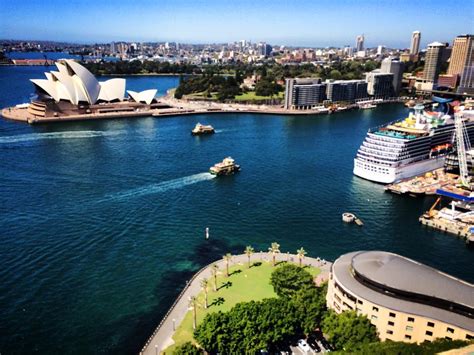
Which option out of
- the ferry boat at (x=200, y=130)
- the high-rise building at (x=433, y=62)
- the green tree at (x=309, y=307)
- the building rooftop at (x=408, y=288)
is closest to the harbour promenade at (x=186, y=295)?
the green tree at (x=309, y=307)

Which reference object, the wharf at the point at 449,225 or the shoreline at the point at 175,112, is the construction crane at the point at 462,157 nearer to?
the wharf at the point at 449,225

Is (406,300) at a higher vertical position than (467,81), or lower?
lower

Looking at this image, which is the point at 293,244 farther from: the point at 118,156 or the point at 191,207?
the point at 118,156

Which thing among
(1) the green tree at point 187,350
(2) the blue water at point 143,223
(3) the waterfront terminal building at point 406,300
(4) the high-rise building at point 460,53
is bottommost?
(2) the blue water at point 143,223

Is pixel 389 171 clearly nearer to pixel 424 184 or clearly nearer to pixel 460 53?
pixel 424 184

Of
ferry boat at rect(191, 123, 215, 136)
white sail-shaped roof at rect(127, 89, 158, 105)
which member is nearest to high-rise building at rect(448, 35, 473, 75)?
white sail-shaped roof at rect(127, 89, 158, 105)

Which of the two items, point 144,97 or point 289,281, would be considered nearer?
point 289,281

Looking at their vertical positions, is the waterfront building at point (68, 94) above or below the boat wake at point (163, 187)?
above

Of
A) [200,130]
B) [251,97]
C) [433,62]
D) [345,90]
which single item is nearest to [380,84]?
[345,90]

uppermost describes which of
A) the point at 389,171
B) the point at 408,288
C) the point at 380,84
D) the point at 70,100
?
the point at 380,84
